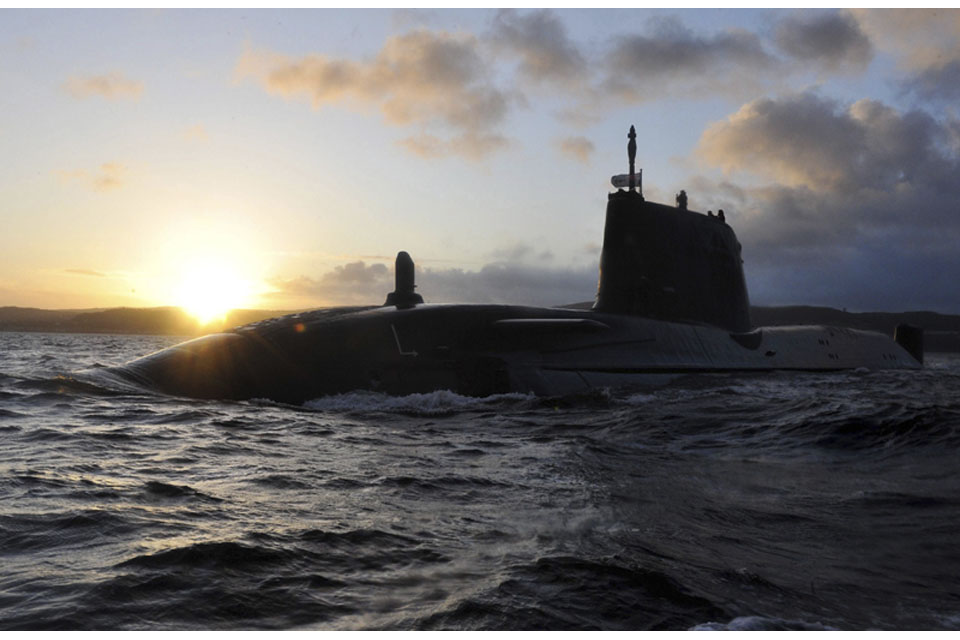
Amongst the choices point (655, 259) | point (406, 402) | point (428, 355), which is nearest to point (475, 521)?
point (406, 402)

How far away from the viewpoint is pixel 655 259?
62.4 ft

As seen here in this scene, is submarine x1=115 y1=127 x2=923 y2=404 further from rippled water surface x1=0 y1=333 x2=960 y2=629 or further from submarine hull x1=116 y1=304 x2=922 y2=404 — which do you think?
rippled water surface x1=0 y1=333 x2=960 y2=629

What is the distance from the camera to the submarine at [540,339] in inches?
551

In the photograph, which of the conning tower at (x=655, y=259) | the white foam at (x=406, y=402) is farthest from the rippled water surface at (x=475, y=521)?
the conning tower at (x=655, y=259)

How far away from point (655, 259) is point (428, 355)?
23.8 ft

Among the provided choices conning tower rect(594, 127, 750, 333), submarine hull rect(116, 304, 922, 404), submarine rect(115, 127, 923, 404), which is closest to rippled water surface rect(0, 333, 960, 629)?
submarine hull rect(116, 304, 922, 404)

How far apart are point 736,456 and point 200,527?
20.5ft

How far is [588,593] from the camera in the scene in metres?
4.27

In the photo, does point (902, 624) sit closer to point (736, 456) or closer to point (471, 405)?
point (736, 456)

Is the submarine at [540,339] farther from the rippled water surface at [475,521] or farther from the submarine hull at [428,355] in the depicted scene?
the rippled water surface at [475,521]

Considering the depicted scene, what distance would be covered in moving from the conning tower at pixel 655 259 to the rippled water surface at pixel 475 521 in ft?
25.9

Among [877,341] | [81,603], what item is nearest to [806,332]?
[877,341]

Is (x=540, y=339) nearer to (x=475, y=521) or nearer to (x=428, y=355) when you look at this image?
(x=428, y=355)

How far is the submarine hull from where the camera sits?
1381cm
